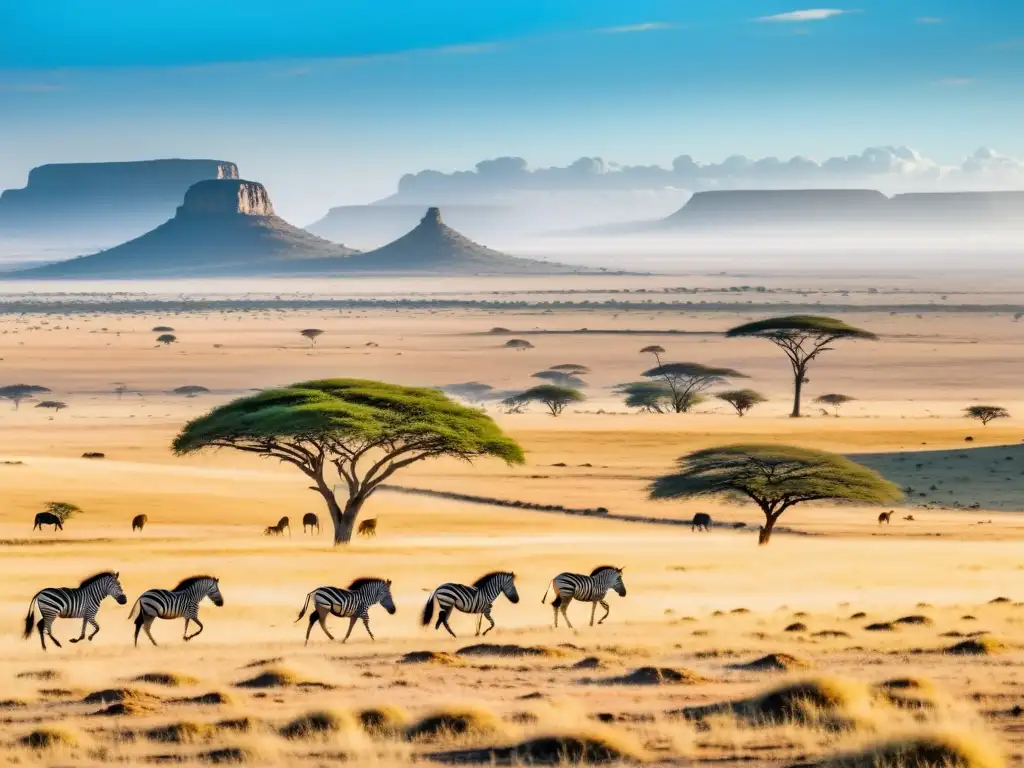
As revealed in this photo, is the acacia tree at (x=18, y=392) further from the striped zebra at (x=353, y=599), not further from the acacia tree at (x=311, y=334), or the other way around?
the striped zebra at (x=353, y=599)

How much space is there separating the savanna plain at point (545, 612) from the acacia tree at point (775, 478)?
1.47 m

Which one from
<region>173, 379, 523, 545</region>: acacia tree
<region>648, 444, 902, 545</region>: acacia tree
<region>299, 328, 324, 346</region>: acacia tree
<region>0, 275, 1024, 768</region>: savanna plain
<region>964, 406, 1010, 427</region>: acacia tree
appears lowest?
<region>0, 275, 1024, 768</region>: savanna plain

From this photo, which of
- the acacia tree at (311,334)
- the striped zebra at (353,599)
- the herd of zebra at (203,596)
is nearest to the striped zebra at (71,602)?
the herd of zebra at (203,596)

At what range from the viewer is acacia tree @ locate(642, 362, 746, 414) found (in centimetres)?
9931

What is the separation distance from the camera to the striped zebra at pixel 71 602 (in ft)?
79.5

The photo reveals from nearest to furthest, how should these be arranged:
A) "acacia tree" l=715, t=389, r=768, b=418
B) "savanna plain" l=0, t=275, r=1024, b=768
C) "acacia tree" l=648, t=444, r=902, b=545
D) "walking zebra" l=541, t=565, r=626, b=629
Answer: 1. "savanna plain" l=0, t=275, r=1024, b=768
2. "walking zebra" l=541, t=565, r=626, b=629
3. "acacia tree" l=648, t=444, r=902, b=545
4. "acacia tree" l=715, t=389, r=768, b=418

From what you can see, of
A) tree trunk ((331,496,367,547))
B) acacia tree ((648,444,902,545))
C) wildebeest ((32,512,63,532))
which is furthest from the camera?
acacia tree ((648,444,902,545))

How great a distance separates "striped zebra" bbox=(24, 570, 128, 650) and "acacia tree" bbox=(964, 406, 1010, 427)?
219 ft

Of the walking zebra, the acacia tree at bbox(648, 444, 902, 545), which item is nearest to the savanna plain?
the walking zebra

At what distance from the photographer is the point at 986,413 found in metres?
86.8

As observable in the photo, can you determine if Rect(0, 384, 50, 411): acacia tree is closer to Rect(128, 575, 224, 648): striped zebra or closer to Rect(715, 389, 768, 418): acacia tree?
Rect(715, 389, 768, 418): acacia tree

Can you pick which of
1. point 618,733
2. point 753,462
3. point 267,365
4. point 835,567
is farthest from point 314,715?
point 267,365

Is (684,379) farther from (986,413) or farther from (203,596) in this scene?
(203,596)

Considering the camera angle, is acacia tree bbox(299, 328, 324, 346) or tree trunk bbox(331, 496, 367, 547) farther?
acacia tree bbox(299, 328, 324, 346)
